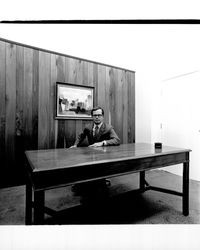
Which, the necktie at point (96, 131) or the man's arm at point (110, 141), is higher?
the necktie at point (96, 131)

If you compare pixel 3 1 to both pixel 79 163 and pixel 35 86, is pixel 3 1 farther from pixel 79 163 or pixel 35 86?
pixel 35 86

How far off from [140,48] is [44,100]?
2460 millimetres

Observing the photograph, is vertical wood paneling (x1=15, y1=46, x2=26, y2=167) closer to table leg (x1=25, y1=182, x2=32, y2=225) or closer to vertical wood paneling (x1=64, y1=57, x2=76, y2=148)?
vertical wood paneling (x1=64, y1=57, x2=76, y2=148)

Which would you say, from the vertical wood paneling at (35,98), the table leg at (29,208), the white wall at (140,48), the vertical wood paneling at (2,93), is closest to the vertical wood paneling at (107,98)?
the white wall at (140,48)

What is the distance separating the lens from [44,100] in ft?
10.1

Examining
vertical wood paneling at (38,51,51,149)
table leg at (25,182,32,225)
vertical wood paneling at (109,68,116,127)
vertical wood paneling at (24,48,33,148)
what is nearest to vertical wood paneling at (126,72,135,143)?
vertical wood paneling at (109,68,116,127)

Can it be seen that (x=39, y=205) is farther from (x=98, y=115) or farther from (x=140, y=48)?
(x=140, y=48)

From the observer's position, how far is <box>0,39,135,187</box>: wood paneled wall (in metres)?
2.75

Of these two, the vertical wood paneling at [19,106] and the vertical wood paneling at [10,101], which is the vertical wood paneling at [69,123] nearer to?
the vertical wood paneling at [19,106]

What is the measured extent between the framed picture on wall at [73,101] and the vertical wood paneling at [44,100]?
191 mm

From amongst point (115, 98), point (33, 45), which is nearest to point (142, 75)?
point (115, 98)

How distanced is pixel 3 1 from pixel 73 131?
245 cm

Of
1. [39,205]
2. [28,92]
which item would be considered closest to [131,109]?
[28,92]

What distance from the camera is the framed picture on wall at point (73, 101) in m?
3.22
